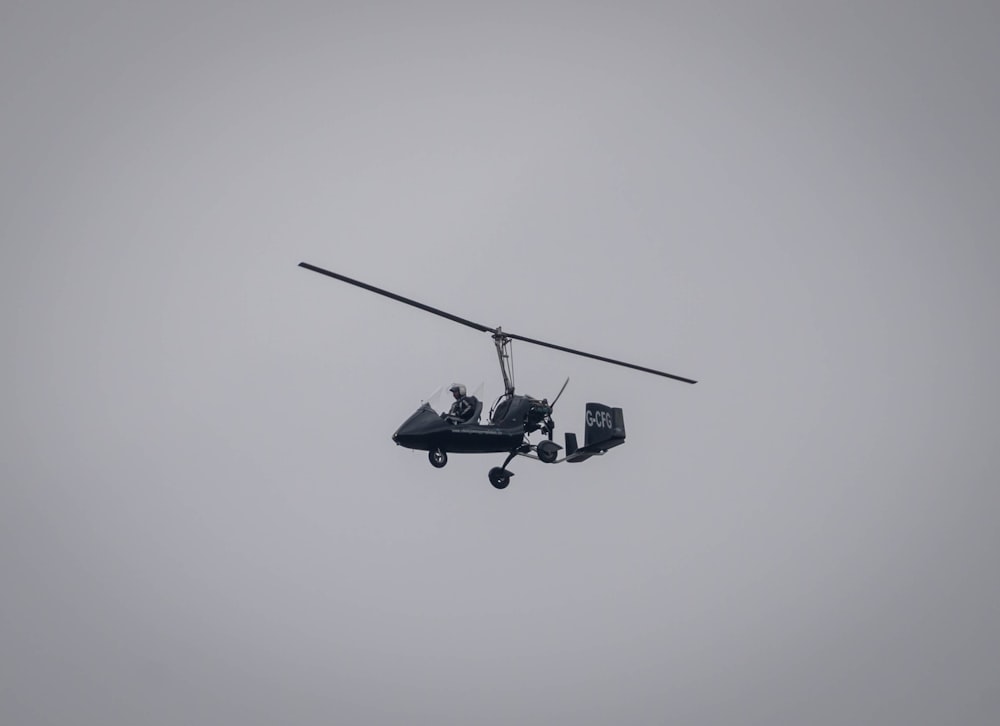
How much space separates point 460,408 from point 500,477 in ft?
7.34

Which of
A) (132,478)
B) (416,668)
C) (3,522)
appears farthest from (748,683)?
(3,522)

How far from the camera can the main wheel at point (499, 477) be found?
25828 mm

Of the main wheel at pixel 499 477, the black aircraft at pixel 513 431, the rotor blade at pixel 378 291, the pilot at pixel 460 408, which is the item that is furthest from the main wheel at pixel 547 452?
the rotor blade at pixel 378 291

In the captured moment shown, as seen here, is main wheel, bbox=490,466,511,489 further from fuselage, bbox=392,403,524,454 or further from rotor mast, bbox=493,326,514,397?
rotor mast, bbox=493,326,514,397

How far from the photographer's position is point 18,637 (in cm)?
17150

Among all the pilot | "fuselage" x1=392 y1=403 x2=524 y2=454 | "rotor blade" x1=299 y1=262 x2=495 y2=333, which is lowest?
"rotor blade" x1=299 y1=262 x2=495 y2=333

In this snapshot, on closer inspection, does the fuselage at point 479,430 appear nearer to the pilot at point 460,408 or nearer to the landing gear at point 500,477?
the pilot at point 460,408

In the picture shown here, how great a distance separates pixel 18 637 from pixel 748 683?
409ft

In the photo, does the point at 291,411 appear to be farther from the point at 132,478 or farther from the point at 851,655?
the point at 851,655

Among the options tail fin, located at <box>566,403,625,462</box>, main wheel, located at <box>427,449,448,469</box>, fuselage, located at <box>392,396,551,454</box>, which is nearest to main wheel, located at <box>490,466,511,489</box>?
fuselage, located at <box>392,396,551,454</box>

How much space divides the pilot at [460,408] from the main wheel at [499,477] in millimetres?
1506

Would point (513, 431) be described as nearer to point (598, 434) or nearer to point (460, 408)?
point (598, 434)

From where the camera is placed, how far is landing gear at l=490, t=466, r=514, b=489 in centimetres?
2583

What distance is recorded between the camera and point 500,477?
1019 inches
